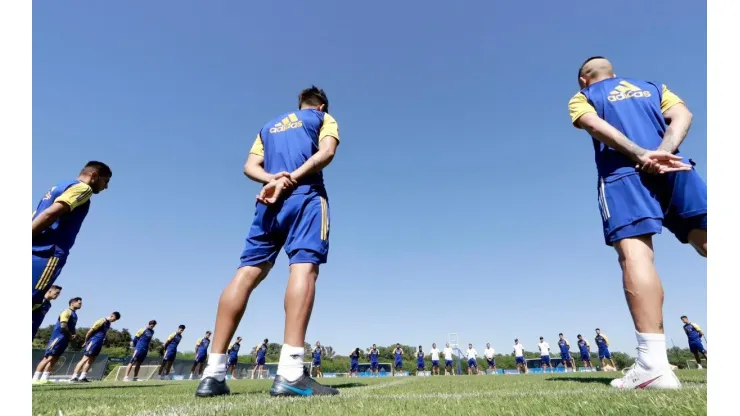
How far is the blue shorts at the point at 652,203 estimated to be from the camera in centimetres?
239

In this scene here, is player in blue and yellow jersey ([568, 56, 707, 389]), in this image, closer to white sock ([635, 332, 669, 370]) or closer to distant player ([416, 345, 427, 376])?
white sock ([635, 332, 669, 370])

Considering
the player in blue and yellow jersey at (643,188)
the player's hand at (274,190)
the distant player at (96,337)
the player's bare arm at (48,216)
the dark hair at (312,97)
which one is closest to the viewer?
the player in blue and yellow jersey at (643,188)

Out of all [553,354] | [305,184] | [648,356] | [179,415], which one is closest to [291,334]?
[179,415]

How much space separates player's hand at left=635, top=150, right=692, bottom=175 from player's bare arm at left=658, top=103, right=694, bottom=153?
140 mm

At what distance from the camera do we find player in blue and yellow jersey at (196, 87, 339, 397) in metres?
2.37

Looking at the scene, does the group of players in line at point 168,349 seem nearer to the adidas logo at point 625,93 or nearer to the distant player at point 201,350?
the distant player at point 201,350

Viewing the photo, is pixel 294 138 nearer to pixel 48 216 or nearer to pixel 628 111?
pixel 48 216

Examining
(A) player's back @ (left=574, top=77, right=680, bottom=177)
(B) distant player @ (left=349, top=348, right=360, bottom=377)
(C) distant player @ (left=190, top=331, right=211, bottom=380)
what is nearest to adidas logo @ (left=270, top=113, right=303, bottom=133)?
(A) player's back @ (left=574, top=77, right=680, bottom=177)

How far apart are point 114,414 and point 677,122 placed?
3.72m

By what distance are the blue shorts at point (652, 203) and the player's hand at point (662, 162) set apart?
9 centimetres

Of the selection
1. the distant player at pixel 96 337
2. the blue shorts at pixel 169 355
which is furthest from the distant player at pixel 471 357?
the distant player at pixel 96 337

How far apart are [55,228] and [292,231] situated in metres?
2.67

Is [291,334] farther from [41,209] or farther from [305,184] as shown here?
[41,209]

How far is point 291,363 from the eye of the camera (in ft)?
7.53
